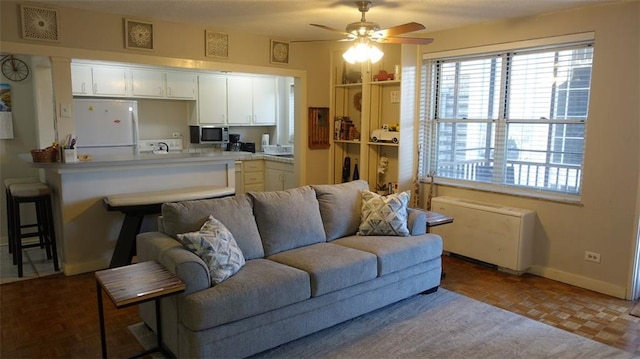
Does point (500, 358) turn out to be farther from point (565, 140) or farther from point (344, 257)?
point (565, 140)

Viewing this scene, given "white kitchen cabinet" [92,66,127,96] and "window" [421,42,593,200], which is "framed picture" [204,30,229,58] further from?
"window" [421,42,593,200]

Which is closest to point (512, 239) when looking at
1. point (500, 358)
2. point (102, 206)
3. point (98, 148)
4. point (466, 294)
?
point (466, 294)

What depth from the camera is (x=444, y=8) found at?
3.82 metres

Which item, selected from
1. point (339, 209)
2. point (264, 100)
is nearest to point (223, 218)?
point (339, 209)

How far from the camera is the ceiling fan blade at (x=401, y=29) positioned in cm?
306

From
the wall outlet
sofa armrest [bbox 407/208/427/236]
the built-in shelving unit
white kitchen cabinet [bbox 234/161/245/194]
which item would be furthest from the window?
white kitchen cabinet [bbox 234/161/245/194]

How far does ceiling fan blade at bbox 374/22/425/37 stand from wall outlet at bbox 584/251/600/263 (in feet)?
8.04

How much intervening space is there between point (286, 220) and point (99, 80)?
4076 millimetres

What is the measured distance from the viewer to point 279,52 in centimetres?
529

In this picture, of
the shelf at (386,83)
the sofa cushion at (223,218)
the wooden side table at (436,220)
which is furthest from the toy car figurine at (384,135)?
the sofa cushion at (223,218)

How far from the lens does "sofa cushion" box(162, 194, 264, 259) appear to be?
296cm

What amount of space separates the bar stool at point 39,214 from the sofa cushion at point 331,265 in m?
2.35

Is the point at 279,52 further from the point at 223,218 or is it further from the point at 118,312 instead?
the point at 118,312

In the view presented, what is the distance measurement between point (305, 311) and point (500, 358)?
120cm
